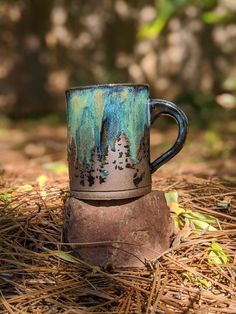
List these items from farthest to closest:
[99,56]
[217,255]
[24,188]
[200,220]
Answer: [99,56]
[24,188]
[200,220]
[217,255]

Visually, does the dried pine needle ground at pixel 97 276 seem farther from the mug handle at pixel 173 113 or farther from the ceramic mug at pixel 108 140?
the mug handle at pixel 173 113

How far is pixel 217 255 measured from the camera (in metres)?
1.46

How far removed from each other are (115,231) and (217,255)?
0.31 metres

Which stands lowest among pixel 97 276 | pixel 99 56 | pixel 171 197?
pixel 97 276

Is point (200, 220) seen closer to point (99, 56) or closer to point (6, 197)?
point (6, 197)

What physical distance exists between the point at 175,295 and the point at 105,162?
16.0 inches

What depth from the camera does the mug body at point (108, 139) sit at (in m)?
1.41

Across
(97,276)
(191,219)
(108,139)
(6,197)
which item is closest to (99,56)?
(6,197)

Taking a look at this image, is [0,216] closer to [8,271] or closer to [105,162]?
[8,271]

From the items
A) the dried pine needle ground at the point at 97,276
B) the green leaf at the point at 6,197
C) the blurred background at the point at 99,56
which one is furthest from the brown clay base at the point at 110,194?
the blurred background at the point at 99,56

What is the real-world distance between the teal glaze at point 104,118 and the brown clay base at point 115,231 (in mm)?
135

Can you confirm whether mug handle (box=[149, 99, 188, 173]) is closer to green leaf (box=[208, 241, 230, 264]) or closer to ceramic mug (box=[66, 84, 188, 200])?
A: ceramic mug (box=[66, 84, 188, 200])

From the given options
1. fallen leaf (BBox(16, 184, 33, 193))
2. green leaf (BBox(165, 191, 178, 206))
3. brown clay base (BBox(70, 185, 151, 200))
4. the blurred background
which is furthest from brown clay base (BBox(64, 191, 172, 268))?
the blurred background

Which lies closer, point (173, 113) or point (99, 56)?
point (173, 113)
